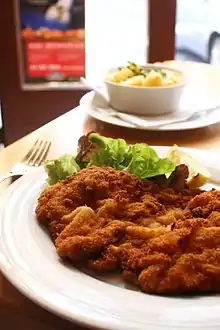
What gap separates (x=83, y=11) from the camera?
2.65 m

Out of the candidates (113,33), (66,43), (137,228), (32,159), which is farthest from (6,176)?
(113,33)

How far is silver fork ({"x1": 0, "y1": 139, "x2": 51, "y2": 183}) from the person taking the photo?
3.09ft

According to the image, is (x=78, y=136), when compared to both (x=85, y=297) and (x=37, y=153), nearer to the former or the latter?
(x=37, y=153)

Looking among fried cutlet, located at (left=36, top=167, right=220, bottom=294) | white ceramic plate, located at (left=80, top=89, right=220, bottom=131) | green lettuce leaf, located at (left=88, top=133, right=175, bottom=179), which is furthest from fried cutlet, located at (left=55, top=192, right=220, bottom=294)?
white ceramic plate, located at (left=80, top=89, right=220, bottom=131)

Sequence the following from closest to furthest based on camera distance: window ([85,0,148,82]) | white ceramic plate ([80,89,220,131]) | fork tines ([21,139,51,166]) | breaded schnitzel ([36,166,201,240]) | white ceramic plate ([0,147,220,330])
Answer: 1. white ceramic plate ([0,147,220,330])
2. breaded schnitzel ([36,166,201,240])
3. fork tines ([21,139,51,166])
4. white ceramic plate ([80,89,220,131])
5. window ([85,0,148,82])

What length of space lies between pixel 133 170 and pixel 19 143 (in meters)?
0.34

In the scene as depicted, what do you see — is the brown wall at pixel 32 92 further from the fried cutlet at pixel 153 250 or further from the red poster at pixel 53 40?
the fried cutlet at pixel 153 250

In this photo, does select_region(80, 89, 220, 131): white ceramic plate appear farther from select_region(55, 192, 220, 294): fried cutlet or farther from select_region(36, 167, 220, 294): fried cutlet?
select_region(55, 192, 220, 294): fried cutlet

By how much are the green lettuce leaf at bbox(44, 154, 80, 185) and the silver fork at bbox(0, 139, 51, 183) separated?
0.08 metres

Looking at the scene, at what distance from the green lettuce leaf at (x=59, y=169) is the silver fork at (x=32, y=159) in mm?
80

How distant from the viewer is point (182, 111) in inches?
51.7

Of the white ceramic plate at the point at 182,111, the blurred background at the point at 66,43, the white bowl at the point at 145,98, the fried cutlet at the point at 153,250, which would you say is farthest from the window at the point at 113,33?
the fried cutlet at the point at 153,250

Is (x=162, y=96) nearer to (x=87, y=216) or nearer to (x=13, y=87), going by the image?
(x=87, y=216)

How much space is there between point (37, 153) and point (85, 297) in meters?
0.49
